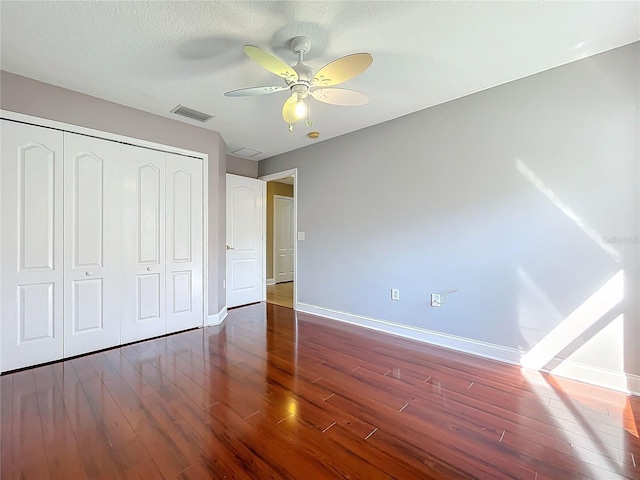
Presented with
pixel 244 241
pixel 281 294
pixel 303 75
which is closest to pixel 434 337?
pixel 303 75

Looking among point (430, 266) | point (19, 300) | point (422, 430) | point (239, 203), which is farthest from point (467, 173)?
point (19, 300)

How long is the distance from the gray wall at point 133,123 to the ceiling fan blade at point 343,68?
2.24 metres

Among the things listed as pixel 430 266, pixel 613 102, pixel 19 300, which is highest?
pixel 613 102

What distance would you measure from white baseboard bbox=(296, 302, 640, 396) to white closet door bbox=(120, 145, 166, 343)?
7.10 ft

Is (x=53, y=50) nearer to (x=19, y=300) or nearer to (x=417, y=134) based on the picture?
(x=19, y=300)

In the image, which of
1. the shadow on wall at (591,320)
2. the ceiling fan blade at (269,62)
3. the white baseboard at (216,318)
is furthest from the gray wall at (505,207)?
the white baseboard at (216,318)

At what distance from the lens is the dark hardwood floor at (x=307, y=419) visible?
4.60 feet

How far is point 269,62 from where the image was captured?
1.75 metres

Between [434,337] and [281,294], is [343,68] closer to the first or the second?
[434,337]

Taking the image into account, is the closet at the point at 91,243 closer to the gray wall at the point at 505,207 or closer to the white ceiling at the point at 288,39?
the white ceiling at the point at 288,39

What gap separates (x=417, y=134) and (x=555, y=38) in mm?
1329

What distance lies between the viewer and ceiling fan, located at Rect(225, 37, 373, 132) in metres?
1.70

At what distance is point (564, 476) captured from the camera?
1350mm

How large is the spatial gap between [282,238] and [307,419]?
560 cm
